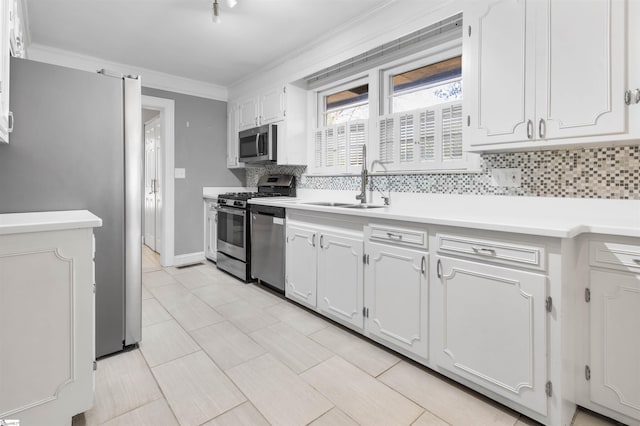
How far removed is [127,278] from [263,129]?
92.5 inches

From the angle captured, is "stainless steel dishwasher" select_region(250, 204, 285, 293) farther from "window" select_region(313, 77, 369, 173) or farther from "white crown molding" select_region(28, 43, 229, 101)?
"white crown molding" select_region(28, 43, 229, 101)

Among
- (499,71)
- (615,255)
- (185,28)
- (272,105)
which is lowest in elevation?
(615,255)

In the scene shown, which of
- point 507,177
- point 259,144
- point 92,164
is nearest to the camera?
point 92,164

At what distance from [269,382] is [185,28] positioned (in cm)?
308

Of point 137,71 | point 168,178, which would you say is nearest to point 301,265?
point 168,178

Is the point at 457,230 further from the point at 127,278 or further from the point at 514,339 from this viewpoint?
the point at 127,278

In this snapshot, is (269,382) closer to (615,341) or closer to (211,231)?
(615,341)

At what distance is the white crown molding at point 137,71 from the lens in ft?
11.3

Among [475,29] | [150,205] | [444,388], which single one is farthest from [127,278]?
[150,205]

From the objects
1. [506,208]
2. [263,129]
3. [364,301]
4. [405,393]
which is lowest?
[405,393]

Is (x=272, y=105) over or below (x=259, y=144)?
over

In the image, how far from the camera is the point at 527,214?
2006mm

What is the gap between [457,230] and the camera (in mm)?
1720

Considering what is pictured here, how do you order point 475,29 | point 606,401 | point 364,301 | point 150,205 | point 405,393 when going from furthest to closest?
point 150,205 < point 364,301 < point 475,29 < point 405,393 < point 606,401
